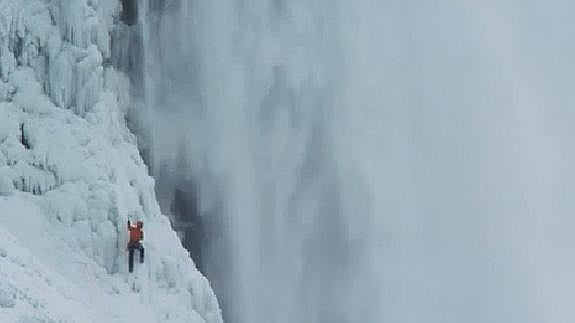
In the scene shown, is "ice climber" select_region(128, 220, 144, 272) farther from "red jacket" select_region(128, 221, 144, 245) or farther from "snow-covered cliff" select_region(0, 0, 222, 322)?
"snow-covered cliff" select_region(0, 0, 222, 322)

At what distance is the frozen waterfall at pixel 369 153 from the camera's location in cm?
2738

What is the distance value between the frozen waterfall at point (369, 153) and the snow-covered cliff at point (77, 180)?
503 cm

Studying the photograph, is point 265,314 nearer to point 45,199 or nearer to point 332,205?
point 332,205

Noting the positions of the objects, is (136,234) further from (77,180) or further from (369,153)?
(369,153)

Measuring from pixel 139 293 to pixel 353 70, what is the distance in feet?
42.3

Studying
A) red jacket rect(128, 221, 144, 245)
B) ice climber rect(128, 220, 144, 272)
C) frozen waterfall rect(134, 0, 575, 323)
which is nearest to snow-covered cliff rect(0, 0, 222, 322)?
ice climber rect(128, 220, 144, 272)

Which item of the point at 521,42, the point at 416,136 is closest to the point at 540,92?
the point at 521,42

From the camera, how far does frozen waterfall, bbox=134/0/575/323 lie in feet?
89.8

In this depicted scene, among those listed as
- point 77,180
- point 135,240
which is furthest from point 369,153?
point 77,180

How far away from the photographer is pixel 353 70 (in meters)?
30.0

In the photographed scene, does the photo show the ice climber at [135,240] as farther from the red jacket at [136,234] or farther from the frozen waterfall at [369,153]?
the frozen waterfall at [369,153]

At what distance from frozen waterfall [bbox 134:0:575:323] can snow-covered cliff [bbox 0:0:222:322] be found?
5.03m

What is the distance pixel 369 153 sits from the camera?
101 feet

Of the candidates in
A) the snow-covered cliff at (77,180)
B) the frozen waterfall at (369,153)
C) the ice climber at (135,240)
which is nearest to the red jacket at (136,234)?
the ice climber at (135,240)
